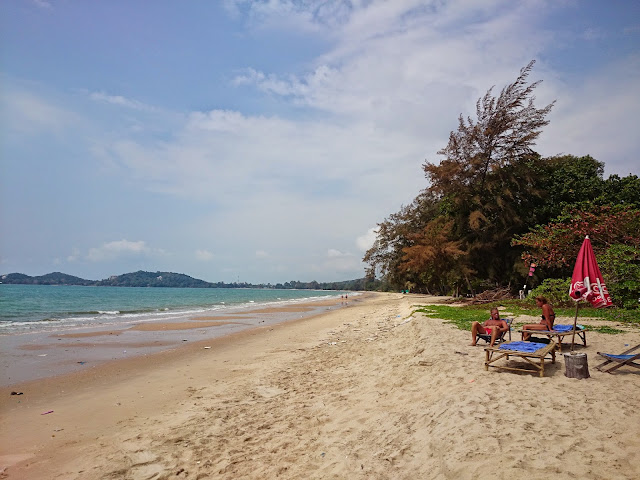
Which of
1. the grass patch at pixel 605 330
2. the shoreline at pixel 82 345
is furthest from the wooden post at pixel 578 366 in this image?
the shoreline at pixel 82 345

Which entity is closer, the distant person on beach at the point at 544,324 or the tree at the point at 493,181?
the distant person on beach at the point at 544,324

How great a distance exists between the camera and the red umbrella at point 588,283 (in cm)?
739

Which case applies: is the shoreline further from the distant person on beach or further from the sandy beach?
the distant person on beach

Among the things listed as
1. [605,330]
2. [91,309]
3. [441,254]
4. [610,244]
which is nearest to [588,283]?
[605,330]

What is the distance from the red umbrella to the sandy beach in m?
1.17

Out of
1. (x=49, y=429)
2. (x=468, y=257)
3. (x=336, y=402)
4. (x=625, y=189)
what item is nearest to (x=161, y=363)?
(x=49, y=429)

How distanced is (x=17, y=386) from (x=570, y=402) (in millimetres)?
10859

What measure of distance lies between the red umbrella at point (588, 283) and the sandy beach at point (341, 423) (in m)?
1.17

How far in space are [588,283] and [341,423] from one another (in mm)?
5704

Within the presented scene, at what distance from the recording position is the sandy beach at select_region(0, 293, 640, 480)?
4.02 meters

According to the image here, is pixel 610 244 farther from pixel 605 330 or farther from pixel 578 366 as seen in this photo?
pixel 578 366

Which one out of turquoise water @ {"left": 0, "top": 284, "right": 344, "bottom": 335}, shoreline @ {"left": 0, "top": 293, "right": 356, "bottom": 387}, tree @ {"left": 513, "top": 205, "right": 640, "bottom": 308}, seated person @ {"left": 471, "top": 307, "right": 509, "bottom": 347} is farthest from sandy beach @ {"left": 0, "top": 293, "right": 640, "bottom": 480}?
turquoise water @ {"left": 0, "top": 284, "right": 344, "bottom": 335}

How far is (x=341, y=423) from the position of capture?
573 centimetres

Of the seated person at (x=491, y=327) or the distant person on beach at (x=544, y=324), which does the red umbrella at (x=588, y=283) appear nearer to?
the distant person on beach at (x=544, y=324)
